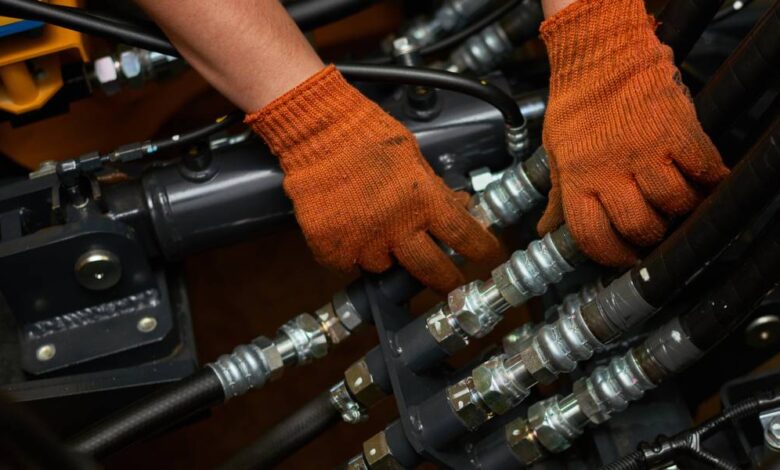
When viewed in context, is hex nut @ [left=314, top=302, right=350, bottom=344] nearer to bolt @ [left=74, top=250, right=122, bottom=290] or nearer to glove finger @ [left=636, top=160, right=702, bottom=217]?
bolt @ [left=74, top=250, right=122, bottom=290]

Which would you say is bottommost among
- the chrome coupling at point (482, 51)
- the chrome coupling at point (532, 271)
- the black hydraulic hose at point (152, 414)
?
the chrome coupling at point (532, 271)

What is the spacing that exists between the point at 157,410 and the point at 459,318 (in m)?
0.34

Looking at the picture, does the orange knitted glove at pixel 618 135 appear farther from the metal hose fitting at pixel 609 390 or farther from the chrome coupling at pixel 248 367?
the chrome coupling at pixel 248 367

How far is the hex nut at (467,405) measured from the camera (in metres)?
0.99

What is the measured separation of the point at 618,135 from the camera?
93cm

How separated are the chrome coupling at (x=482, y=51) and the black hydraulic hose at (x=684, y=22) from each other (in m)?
0.30

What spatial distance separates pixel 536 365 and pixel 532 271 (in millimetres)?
97

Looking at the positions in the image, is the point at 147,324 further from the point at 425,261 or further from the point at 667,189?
the point at 667,189

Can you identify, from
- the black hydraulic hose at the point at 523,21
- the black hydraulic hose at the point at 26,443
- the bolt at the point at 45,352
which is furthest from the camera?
the black hydraulic hose at the point at 523,21

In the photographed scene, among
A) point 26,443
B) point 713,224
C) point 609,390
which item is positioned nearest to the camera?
point 26,443

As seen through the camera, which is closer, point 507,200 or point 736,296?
point 736,296

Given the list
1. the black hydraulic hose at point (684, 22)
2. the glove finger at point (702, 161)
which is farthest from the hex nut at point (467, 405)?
the black hydraulic hose at point (684, 22)

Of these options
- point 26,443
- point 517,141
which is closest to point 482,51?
point 517,141

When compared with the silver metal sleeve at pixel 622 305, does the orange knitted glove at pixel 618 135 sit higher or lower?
higher
